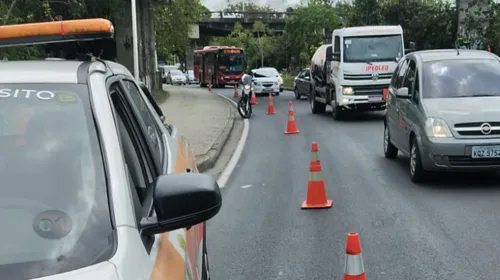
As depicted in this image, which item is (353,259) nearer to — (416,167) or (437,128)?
(437,128)

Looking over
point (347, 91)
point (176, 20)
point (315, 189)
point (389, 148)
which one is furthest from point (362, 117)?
point (176, 20)

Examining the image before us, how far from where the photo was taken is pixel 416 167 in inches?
367

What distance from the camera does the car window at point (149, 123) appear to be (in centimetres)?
371

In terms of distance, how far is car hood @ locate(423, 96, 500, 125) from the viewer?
8.89 metres

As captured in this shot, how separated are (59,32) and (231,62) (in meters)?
49.5

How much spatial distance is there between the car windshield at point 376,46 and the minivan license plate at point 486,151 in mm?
11532

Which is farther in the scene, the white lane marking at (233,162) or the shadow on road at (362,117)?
the shadow on road at (362,117)

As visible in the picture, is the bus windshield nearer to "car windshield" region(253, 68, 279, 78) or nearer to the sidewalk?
"car windshield" region(253, 68, 279, 78)

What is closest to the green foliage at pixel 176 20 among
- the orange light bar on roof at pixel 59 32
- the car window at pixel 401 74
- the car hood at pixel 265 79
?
the car hood at pixel 265 79

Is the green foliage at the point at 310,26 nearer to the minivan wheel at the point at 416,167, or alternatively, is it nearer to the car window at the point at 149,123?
the minivan wheel at the point at 416,167

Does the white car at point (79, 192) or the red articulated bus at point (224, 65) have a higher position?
the white car at point (79, 192)

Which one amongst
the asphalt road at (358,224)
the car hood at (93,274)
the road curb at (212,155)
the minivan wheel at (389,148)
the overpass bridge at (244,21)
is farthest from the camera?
the overpass bridge at (244,21)

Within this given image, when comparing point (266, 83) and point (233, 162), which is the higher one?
point (233, 162)

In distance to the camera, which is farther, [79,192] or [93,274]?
[79,192]
